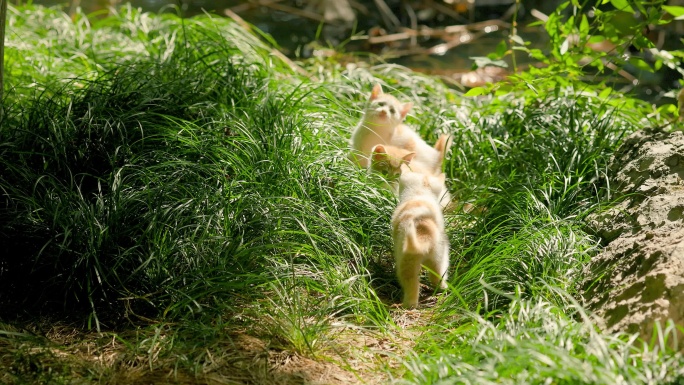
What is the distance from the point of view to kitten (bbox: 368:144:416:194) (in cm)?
468

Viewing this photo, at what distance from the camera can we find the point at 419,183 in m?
4.28

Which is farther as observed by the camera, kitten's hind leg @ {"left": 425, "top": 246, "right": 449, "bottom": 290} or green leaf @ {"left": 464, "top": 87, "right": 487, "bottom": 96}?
green leaf @ {"left": 464, "top": 87, "right": 487, "bottom": 96}

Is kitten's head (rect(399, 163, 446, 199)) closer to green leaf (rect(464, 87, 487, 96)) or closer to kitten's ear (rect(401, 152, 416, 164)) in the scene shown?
kitten's ear (rect(401, 152, 416, 164))

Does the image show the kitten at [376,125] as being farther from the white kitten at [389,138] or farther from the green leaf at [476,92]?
the green leaf at [476,92]

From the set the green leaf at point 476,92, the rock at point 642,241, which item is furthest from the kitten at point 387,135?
the rock at point 642,241

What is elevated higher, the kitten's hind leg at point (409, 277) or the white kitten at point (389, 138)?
the white kitten at point (389, 138)

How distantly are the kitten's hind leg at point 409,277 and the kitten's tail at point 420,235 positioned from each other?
0.19 ft

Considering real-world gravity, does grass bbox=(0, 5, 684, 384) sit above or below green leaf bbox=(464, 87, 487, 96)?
below

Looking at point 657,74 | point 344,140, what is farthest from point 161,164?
point 657,74

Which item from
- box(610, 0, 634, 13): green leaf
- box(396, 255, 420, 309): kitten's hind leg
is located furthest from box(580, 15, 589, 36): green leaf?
box(396, 255, 420, 309): kitten's hind leg

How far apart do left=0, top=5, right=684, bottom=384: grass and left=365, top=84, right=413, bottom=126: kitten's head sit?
0.82 feet

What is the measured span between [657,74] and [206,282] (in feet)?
24.5

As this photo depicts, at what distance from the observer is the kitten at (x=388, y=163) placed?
4.68 meters

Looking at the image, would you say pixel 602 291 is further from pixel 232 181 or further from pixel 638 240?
pixel 232 181
